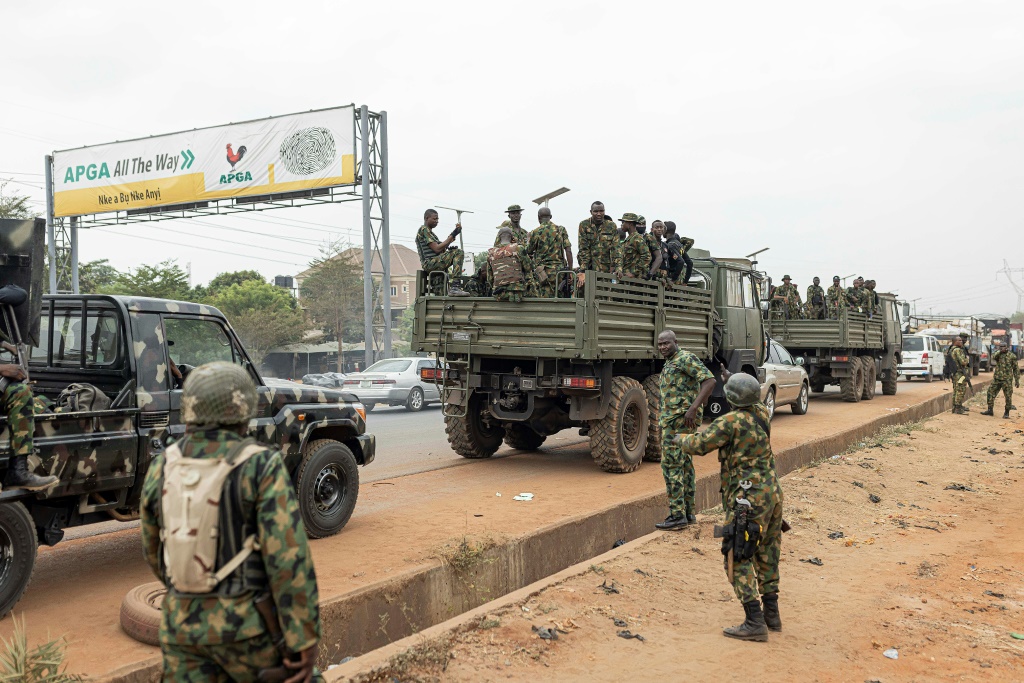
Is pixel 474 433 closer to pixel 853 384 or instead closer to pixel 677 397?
pixel 677 397

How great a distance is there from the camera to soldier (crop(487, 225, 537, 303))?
9.06 meters

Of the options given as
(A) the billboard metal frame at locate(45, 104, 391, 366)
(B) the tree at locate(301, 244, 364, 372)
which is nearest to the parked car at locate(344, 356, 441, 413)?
(A) the billboard metal frame at locate(45, 104, 391, 366)

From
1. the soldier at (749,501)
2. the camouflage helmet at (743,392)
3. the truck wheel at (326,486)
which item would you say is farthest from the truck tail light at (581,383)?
the camouflage helmet at (743,392)

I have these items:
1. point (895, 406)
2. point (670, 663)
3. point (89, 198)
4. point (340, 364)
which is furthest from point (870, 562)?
point (340, 364)

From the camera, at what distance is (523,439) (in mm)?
11555

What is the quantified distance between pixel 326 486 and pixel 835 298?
1741 centimetres

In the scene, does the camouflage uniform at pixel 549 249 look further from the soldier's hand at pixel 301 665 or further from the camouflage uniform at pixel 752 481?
the soldier's hand at pixel 301 665

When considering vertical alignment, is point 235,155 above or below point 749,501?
above

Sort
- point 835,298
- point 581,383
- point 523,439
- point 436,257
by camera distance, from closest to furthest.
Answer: point 581,383
point 436,257
point 523,439
point 835,298

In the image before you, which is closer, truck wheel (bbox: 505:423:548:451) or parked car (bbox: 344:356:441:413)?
truck wheel (bbox: 505:423:548:451)

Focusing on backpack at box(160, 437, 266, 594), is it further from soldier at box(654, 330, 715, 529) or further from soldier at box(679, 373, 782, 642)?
soldier at box(654, 330, 715, 529)

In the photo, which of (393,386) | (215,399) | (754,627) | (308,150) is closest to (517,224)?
(754,627)

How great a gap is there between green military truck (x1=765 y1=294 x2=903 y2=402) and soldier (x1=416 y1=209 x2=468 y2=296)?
10.2 metres

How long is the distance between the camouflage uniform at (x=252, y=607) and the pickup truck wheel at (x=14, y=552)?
8.51 ft
